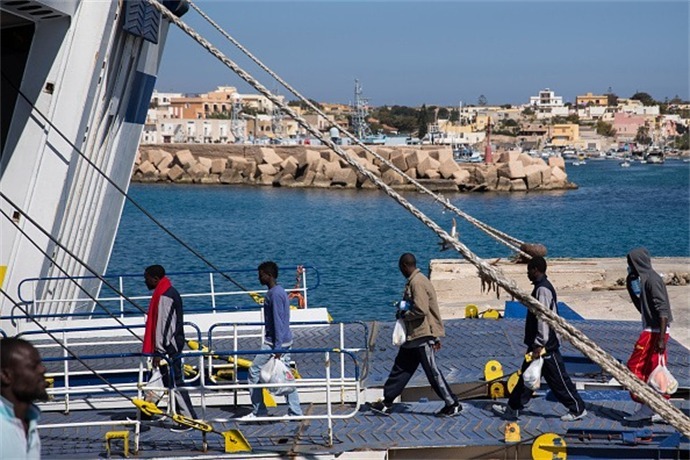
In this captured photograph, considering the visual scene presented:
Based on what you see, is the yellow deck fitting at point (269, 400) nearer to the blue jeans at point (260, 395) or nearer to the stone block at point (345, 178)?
the blue jeans at point (260, 395)

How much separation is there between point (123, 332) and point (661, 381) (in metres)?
6.50

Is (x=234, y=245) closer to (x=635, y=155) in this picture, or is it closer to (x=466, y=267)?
(x=466, y=267)

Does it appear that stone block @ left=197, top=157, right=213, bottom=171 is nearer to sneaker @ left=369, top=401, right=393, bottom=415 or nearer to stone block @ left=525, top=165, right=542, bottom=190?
stone block @ left=525, top=165, right=542, bottom=190

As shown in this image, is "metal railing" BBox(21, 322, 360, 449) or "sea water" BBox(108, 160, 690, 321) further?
"sea water" BBox(108, 160, 690, 321)

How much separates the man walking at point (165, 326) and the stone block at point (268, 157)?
87899 millimetres

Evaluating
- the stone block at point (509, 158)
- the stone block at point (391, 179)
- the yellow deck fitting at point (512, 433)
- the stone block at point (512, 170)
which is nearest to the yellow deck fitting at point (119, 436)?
the yellow deck fitting at point (512, 433)

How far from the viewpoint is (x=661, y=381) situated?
32.6ft

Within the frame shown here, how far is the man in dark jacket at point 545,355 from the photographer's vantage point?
394 inches

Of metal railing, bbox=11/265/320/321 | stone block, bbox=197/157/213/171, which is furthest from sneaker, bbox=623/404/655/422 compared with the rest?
stone block, bbox=197/157/213/171

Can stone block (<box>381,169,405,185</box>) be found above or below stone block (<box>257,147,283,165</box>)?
below

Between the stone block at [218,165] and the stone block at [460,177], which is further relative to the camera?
the stone block at [218,165]

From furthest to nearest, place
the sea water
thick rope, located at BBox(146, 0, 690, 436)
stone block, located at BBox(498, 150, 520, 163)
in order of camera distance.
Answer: stone block, located at BBox(498, 150, 520, 163) < the sea water < thick rope, located at BBox(146, 0, 690, 436)

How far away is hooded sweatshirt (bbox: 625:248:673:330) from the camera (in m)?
9.90

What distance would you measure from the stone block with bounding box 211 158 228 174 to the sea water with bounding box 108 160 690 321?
4.94 meters
